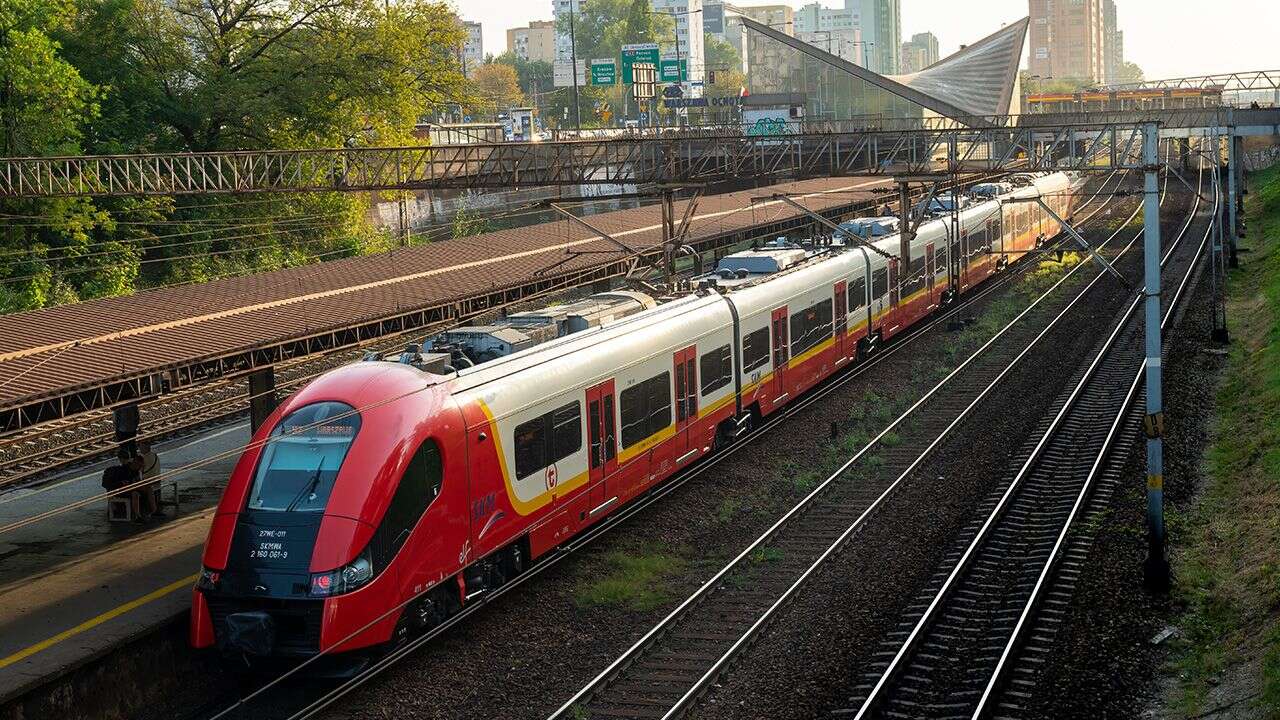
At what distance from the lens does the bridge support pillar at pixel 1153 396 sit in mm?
16750

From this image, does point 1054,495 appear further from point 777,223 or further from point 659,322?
point 777,223

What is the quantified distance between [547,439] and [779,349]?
965 centimetres

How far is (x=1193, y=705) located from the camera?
1366 cm

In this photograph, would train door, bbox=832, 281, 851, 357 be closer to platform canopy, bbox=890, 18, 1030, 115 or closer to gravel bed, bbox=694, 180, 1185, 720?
gravel bed, bbox=694, 180, 1185, 720

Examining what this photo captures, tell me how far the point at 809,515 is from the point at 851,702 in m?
6.98

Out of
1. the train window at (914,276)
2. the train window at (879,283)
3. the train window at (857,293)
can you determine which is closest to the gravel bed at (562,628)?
the train window at (857,293)

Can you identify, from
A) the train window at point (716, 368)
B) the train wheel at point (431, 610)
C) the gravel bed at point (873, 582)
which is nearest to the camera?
the gravel bed at point (873, 582)

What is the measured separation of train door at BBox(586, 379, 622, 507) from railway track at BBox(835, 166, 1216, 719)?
15.8 ft

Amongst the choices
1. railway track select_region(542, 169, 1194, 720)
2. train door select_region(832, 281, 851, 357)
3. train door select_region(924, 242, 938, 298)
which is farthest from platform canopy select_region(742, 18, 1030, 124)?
railway track select_region(542, 169, 1194, 720)

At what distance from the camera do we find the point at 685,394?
21922 mm

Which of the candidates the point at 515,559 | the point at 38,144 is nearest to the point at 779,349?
the point at 515,559

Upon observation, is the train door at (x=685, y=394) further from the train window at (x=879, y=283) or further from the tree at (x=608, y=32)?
the tree at (x=608, y=32)

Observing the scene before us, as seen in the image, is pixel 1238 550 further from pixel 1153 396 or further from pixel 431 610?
pixel 431 610

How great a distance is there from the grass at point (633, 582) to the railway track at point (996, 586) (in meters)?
3.29
